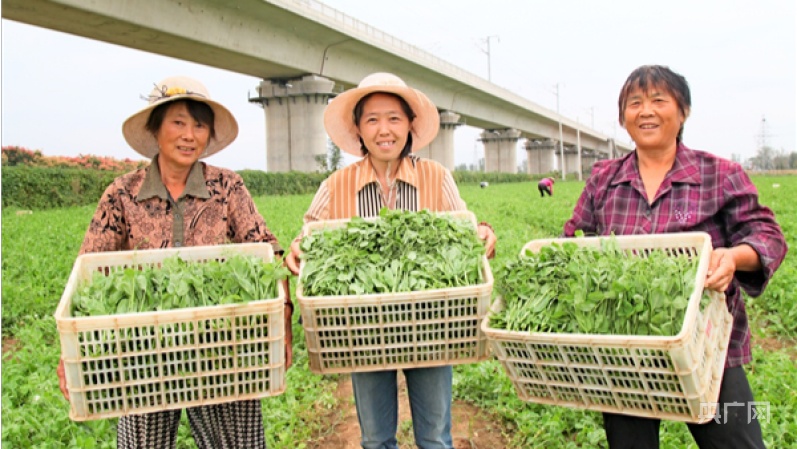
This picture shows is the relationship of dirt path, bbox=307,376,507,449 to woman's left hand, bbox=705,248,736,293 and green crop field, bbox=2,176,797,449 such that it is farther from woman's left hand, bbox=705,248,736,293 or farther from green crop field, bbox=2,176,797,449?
woman's left hand, bbox=705,248,736,293

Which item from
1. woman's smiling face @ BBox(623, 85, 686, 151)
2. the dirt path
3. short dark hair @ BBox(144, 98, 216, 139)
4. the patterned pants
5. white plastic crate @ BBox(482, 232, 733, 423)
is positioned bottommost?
the dirt path

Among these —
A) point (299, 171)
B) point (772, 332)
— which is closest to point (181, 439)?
point (772, 332)

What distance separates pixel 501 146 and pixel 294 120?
31222 millimetres

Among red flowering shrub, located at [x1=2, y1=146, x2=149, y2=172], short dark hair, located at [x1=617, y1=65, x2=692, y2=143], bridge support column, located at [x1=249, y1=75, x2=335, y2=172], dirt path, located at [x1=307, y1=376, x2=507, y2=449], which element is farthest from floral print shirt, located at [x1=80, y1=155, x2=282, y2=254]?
bridge support column, located at [x1=249, y1=75, x2=335, y2=172]

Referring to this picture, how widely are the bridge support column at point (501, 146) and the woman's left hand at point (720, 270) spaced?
178 feet

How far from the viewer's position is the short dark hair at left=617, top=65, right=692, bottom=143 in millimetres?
2344

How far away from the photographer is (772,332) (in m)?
5.44

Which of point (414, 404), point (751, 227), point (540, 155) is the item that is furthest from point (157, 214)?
point (540, 155)

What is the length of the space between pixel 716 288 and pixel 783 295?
15.0 feet

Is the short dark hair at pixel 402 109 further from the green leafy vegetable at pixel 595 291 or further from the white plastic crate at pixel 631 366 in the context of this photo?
the white plastic crate at pixel 631 366

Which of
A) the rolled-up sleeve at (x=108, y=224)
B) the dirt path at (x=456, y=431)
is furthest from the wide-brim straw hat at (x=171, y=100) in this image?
the dirt path at (x=456, y=431)

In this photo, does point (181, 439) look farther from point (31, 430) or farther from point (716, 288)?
point (716, 288)

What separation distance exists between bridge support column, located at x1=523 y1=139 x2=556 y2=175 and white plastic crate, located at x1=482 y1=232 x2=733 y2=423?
2785 inches

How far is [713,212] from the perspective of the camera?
233 cm
